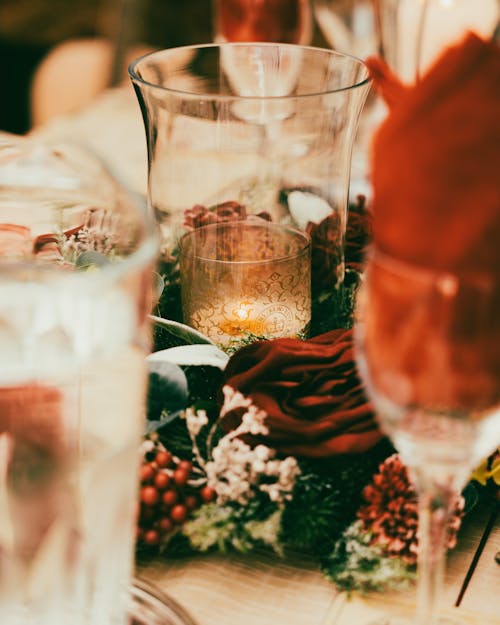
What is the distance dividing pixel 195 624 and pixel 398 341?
19 cm

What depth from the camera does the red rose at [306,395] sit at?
46 cm

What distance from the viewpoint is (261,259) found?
1.92 feet

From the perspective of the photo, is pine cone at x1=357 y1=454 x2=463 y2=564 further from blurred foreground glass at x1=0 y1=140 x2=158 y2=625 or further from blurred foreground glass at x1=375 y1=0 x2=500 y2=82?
blurred foreground glass at x1=375 y1=0 x2=500 y2=82

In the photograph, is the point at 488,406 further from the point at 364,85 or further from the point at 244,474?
the point at 364,85

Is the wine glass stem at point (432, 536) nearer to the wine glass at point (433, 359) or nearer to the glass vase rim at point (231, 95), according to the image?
the wine glass at point (433, 359)

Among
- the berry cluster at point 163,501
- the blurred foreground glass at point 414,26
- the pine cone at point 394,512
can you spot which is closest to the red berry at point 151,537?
the berry cluster at point 163,501

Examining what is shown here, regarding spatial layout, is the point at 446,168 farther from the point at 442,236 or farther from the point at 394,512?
the point at 394,512

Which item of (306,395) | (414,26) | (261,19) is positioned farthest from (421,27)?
(306,395)

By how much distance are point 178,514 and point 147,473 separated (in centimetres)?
3

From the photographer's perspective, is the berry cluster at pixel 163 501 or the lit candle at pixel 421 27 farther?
the lit candle at pixel 421 27

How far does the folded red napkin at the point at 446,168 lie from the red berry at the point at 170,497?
0.64 ft

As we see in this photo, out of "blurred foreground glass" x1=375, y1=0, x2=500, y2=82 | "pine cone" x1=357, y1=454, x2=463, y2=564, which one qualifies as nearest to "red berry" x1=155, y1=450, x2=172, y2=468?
"pine cone" x1=357, y1=454, x2=463, y2=564

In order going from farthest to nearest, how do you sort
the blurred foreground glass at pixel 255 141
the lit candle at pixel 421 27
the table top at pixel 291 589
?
the lit candle at pixel 421 27 < the blurred foreground glass at pixel 255 141 < the table top at pixel 291 589

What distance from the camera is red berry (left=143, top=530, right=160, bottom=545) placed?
0.46m
